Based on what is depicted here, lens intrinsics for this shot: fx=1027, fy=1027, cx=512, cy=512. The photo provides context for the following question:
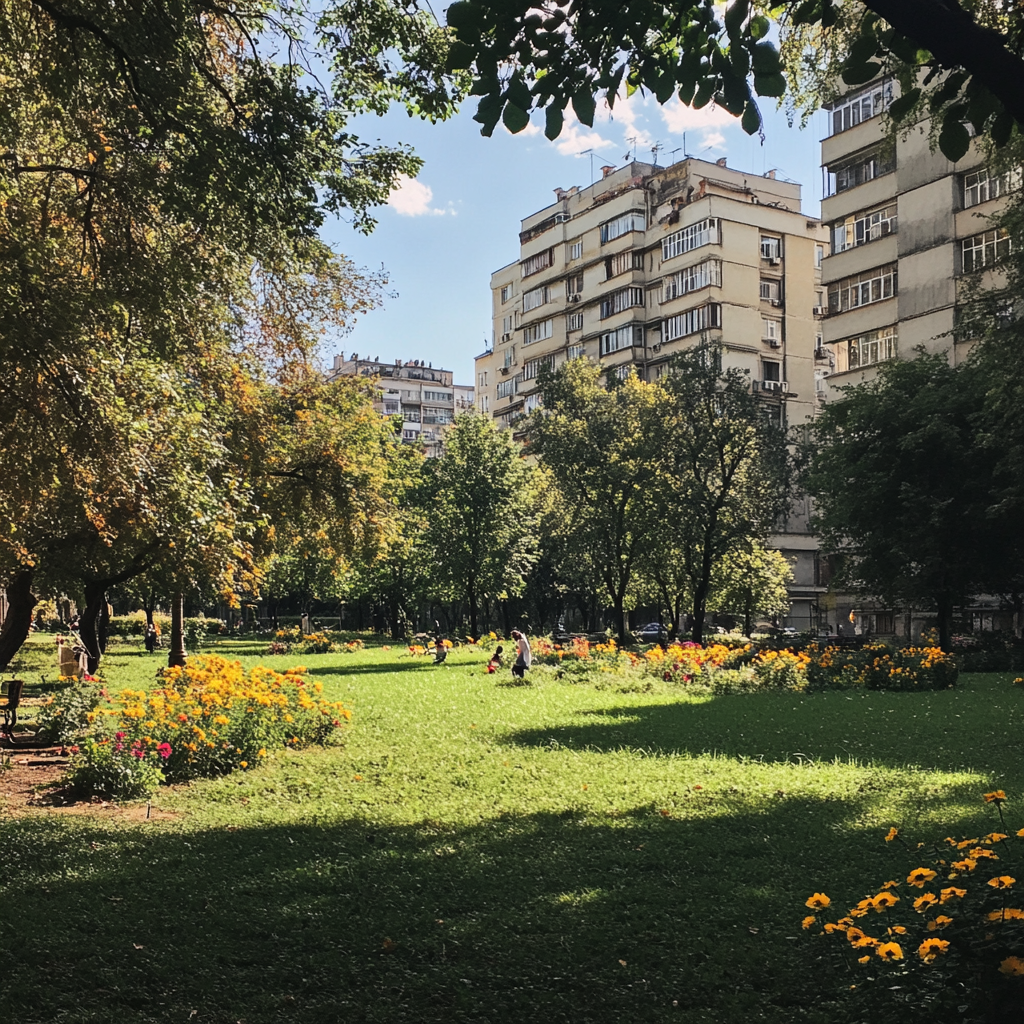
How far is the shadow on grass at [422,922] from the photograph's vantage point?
5496mm

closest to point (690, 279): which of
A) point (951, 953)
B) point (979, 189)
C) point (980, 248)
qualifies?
point (979, 189)

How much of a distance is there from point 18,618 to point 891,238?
40.0m

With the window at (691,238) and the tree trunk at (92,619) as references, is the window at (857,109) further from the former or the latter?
the tree trunk at (92,619)

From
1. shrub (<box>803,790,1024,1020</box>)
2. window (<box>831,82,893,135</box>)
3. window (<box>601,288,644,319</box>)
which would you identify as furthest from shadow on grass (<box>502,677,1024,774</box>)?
window (<box>601,288,644,319</box>)

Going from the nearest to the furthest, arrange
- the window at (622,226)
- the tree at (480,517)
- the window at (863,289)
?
1. the tree at (480,517)
2. the window at (863,289)
3. the window at (622,226)

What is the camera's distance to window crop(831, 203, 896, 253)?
151 ft

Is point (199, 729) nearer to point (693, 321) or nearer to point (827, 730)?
point (827, 730)

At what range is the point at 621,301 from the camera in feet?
232

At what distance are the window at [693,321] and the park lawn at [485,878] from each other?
5098 centimetres

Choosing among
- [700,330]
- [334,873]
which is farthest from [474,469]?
[334,873]

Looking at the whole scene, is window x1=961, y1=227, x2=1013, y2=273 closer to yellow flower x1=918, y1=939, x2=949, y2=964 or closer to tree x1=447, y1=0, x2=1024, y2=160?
tree x1=447, y1=0, x2=1024, y2=160

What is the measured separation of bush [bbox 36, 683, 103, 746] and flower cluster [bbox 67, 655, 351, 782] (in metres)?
0.23

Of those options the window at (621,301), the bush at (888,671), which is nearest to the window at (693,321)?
the window at (621,301)

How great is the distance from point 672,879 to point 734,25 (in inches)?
226
